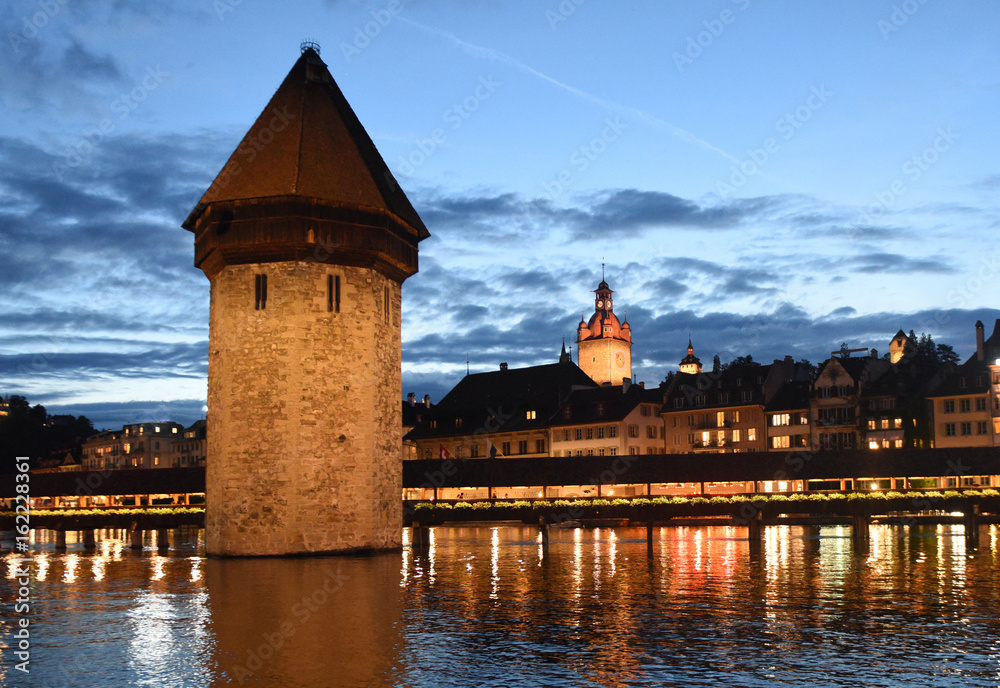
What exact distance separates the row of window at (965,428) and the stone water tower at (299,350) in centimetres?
4468

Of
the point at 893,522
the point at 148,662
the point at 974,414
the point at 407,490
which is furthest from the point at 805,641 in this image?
the point at 974,414

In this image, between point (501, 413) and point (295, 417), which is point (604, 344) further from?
point (295, 417)

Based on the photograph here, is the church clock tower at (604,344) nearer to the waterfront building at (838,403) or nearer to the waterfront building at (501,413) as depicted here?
the waterfront building at (501,413)

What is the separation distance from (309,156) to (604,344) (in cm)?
8983

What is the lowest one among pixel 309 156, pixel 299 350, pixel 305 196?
pixel 299 350

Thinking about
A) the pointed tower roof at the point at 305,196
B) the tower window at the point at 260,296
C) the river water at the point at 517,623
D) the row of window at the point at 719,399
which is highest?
the pointed tower roof at the point at 305,196

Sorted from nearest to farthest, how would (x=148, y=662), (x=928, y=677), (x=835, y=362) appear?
1. (x=928, y=677)
2. (x=148, y=662)
3. (x=835, y=362)

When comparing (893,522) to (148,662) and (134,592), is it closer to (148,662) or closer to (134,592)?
(134,592)

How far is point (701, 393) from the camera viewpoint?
3073 inches

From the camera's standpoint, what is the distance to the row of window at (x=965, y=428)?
64312 millimetres

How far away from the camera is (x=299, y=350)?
101 ft

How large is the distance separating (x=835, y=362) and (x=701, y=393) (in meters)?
10.3

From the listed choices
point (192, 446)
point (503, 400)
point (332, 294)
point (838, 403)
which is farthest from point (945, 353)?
point (192, 446)

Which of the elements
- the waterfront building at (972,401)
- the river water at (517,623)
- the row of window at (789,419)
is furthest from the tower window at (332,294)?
the row of window at (789,419)
